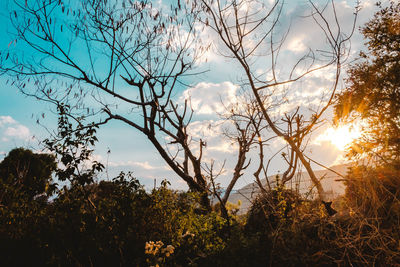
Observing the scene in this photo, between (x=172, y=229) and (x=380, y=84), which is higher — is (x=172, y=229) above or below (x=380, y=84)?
below

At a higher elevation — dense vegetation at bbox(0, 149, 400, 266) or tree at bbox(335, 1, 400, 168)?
tree at bbox(335, 1, 400, 168)

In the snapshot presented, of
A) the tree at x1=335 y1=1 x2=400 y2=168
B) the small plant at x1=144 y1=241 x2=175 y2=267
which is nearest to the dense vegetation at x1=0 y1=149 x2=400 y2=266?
the small plant at x1=144 y1=241 x2=175 y2=267

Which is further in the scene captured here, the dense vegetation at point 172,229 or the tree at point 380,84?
the tree at point 380,84

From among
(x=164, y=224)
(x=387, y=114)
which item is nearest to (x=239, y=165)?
(x=164, y=224)

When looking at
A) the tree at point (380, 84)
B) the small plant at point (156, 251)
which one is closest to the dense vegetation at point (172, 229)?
the small plant at point (156, 251)

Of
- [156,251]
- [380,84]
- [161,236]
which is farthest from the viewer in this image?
[380,84]

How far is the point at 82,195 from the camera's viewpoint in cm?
464

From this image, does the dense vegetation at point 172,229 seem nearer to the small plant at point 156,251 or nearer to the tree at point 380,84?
the small plant at point 156,251

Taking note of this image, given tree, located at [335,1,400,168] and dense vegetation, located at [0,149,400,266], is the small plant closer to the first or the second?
dense vegetation, located at [0,149,400,266]

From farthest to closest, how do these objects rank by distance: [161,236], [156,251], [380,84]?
1. [380,84]
2. [161,236]
3. [156,251]

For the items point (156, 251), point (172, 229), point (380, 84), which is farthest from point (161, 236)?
point (380, 84)

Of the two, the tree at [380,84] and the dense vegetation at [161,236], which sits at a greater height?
the tree at [380,84]

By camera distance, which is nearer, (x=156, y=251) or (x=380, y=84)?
(x=156, y=251)

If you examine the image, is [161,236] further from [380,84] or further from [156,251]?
[380,84]
